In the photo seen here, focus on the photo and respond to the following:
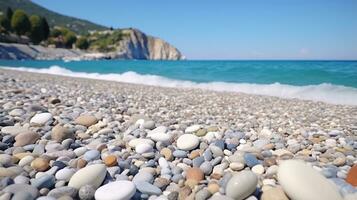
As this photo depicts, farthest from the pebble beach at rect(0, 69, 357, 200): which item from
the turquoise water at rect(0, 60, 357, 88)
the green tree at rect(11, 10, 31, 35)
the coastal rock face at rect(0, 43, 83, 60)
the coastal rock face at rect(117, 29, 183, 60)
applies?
the coastal rock face at rect(117, 29, 183, 60)

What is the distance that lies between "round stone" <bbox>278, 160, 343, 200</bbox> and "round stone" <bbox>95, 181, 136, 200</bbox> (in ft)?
3.02

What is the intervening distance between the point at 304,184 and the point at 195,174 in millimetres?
726

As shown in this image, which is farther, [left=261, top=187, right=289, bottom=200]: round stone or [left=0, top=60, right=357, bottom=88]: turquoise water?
[left=0, top=60, right=357, bottom=88]: turquoise water

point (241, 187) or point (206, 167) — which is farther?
point (206, 167)

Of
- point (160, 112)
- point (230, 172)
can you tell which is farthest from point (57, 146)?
point (160, 112)

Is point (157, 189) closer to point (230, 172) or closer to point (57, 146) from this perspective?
point (230, 172)

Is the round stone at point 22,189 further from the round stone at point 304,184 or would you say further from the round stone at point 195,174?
the round stone at point 304,184

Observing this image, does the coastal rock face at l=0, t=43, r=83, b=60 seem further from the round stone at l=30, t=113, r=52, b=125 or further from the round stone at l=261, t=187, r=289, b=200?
the round stone at l=261, t=187, r=289, b=200

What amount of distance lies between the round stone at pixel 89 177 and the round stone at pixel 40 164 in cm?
33

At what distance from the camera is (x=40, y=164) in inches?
81.5

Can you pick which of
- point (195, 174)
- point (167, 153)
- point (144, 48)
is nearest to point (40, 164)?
point (167, 153)

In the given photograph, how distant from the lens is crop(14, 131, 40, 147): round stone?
8.24 feet

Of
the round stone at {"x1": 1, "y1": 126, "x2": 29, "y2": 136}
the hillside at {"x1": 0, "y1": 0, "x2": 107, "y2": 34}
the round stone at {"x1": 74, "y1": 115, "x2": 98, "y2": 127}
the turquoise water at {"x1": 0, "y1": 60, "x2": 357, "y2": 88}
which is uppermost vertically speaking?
the hillside at {"x1": 0, "y1": 0, "x2": 107, "y2": 34}

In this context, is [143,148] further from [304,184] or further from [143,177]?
[304,184]
